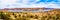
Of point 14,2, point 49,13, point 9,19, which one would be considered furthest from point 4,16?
point 49,13

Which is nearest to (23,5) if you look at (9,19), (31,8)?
(31,8)

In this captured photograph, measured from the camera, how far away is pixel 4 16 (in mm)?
1157

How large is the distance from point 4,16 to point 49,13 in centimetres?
41

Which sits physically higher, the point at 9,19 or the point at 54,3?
the point at 54,3

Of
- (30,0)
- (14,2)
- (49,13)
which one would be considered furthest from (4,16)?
(49,13)

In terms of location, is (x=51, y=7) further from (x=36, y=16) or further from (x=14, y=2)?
(x=14, y=2)

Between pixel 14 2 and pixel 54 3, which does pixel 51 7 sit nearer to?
pixel 54 3

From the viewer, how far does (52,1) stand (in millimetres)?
1172

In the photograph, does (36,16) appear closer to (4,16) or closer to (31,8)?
(31,8)

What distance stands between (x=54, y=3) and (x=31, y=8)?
8.5 inches

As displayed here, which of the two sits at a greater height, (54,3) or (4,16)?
(54,3)

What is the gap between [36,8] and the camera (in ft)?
3.83

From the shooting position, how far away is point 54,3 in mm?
1166

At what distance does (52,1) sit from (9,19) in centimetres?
43
